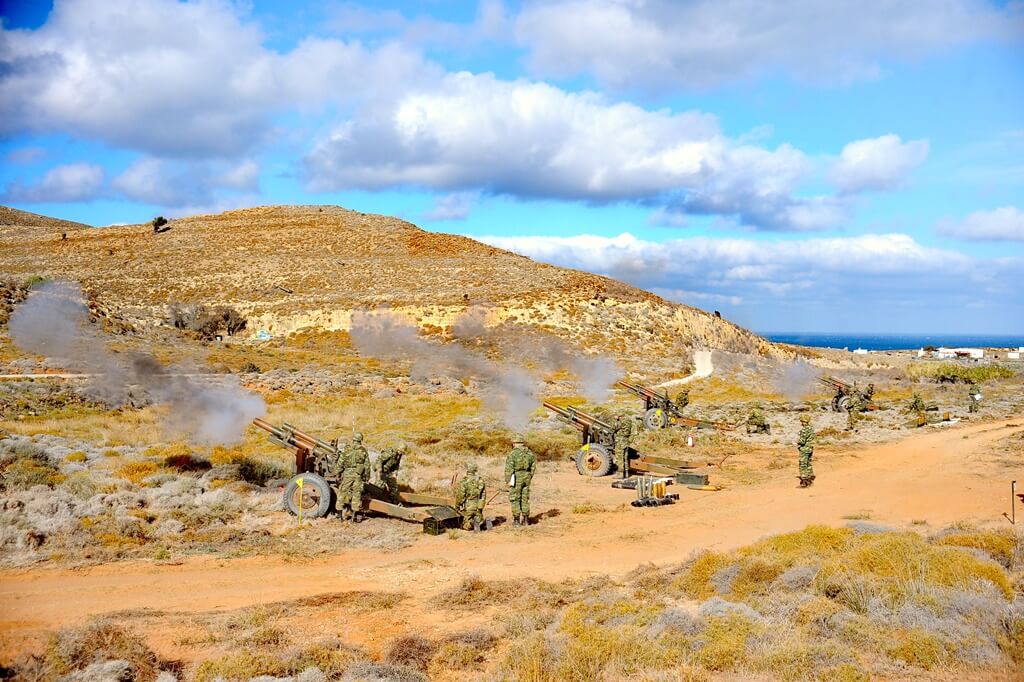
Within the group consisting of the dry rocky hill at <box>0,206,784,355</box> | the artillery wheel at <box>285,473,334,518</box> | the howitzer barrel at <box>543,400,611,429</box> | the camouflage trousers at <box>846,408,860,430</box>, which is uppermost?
the dry rocky hill at <box>0,206,784,355</box>

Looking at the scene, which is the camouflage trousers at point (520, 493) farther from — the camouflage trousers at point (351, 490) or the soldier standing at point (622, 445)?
the soldier standing at point (622, 445)

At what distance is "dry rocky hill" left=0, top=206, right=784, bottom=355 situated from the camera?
62969 mm

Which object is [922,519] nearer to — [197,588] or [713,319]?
[197,588]

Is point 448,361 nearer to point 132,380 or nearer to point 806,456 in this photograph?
point 132,380

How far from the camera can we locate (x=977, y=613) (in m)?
9.48

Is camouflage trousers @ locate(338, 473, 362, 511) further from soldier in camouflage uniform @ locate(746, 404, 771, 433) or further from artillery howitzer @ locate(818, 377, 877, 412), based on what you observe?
artillery howitzer @ locate(818, 377, 877, 412)

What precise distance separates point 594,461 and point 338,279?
5237 cm

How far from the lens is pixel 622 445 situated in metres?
23.1

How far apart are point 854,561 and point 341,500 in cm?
1000

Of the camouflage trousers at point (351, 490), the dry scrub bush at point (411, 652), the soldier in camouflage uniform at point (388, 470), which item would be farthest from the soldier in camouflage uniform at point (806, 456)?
the dry scrub bush at point (411, 652)

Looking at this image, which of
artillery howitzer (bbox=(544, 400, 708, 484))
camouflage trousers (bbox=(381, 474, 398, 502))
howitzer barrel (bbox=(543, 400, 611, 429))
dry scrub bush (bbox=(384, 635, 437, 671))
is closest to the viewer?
dry scrub bush (bbox=(384, 635, 437, 671))

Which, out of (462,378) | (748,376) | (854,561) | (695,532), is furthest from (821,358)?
(854,561)

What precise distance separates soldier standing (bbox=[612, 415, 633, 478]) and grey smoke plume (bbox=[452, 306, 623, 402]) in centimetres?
1905

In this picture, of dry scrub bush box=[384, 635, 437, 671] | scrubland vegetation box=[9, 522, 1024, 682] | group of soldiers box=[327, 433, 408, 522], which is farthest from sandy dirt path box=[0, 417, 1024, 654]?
dry scrub bush box=[384, 635, 437, 671]
